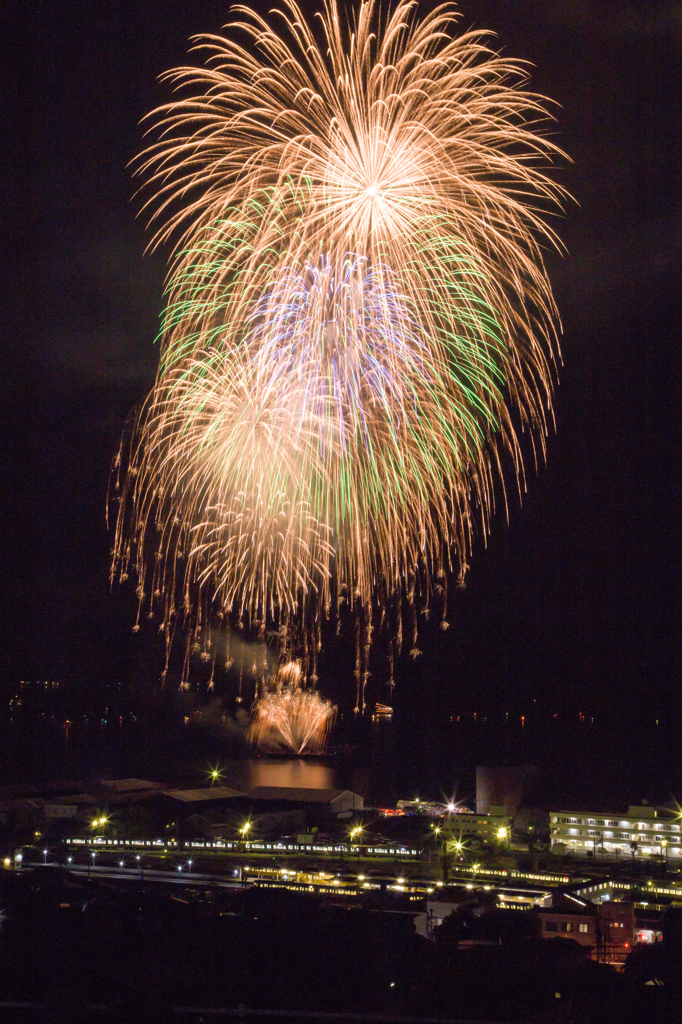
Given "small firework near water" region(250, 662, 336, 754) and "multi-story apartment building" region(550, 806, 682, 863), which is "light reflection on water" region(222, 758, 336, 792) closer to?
"small firework near water" region(250, 662, 336, 754)

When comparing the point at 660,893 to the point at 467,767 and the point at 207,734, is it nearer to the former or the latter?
the point at 467,767

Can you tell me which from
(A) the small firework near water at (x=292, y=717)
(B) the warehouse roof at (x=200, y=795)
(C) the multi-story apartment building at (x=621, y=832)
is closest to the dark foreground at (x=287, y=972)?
(C) the multi-story apartment building at (x=621, y=832)

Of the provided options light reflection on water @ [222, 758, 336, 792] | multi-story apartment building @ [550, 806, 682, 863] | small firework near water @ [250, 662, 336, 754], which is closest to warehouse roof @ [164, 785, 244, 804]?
light reflection on water @ [222, 758, 336, 792]

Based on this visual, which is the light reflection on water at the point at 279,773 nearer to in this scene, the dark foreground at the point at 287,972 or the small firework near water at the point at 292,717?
the small firework near water at the point at 292,717

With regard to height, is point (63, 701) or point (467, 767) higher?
point (63, 701)

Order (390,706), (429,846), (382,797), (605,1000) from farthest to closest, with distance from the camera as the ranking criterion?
1. (390,706)
2. (382,797)
3. (429,846)
4. (605,1000)

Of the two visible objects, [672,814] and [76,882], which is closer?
[76,882]

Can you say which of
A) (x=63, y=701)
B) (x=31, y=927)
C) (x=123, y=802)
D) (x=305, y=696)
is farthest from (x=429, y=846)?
(x=63, y=701)
